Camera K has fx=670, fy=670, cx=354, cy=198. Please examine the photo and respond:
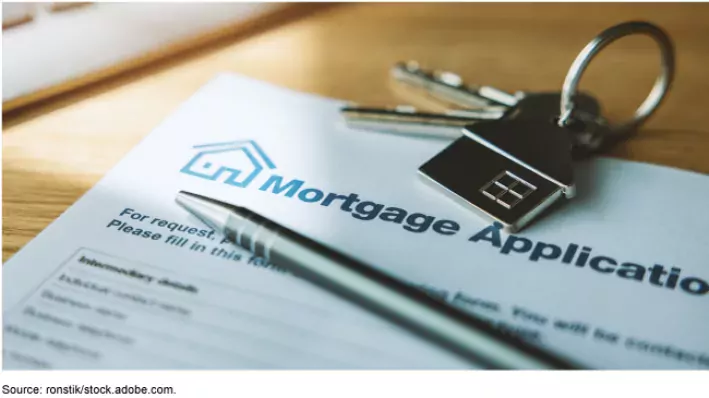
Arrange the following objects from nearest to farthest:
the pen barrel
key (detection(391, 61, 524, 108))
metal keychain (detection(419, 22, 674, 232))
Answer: the pen barrel, metal keychain (detection(419, 22, 674, 232)), key (detection(391, 61, 524, 108))

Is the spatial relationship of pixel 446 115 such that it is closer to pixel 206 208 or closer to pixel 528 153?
pixel 528 153

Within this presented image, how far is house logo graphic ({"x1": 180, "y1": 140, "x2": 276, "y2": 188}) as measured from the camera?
49cm

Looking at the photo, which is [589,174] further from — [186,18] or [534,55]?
[186,18]

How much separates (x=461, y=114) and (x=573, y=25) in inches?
9.1

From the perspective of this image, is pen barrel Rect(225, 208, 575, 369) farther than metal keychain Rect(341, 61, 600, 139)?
No

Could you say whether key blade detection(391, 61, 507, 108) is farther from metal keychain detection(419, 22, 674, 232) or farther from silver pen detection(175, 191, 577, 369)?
silver pen detection(175, 191, 577, 369)

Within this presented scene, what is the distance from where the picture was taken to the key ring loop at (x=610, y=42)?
0.47m

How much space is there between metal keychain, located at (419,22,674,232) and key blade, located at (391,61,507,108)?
0.22 feet

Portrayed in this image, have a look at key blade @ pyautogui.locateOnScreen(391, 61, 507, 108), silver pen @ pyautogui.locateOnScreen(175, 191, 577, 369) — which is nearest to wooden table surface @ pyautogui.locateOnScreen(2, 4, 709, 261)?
key blade @ pyautogui.locateOnScreen(391, 61, 507, 108)

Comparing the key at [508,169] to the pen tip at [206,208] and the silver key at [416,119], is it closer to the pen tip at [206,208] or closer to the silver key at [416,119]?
the silver key at [416,119]

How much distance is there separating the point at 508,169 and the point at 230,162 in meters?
0.21

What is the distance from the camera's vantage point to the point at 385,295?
0.37 m

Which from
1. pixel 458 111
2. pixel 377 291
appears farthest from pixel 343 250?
pixel 458 111

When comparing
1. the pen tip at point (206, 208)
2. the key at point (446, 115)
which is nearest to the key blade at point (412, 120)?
the key at point (446, 115)
